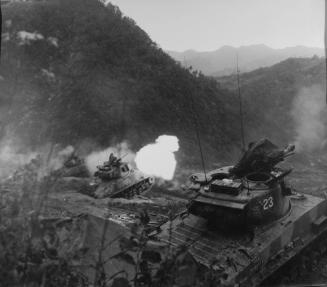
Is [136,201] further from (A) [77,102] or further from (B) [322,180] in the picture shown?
(A) [77,102]

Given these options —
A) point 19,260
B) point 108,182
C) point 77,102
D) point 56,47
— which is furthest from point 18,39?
point 19,260

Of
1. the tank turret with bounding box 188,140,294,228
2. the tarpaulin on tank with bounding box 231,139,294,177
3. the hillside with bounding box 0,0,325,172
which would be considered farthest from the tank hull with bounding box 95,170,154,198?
the tarpaulin on tank with bounding box 231,139,294,177

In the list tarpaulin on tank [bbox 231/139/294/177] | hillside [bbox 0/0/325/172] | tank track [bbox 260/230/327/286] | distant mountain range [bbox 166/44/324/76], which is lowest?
tank track [bbox 260/230/327/286]

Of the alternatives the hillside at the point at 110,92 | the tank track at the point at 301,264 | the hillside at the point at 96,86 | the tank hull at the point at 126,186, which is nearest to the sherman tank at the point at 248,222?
the tank track at the point at 301,264

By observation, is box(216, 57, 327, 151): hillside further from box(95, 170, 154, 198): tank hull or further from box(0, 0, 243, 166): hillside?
A: box(95, 170, 154, 198): tank hull

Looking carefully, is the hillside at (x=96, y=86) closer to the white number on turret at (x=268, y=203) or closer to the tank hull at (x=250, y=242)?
the tank hull at (x=250, y=242)

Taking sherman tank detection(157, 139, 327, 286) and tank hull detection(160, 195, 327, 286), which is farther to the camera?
sherman tank detection(157, 139, 327, 286)

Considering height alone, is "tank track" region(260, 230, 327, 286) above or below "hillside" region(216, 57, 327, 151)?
below
